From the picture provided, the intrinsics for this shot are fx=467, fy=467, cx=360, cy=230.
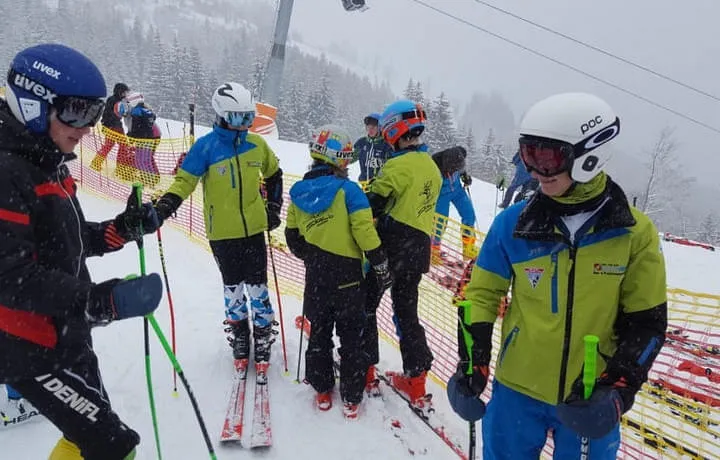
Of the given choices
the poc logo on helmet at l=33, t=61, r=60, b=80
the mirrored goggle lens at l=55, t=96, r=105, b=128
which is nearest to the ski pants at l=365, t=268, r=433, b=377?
the mirrored goggle lens at l=55, t=96, r=105, b=128

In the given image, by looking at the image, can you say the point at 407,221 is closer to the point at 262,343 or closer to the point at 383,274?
the point at 383,274

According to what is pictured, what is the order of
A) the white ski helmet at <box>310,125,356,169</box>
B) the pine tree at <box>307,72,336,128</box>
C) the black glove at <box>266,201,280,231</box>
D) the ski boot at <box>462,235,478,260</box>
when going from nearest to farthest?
the white ski helmet at <box>310,125,356,169</box> < the black glove at <box>266,201,280,231</box> < the ski boot at <box>462,235,478,260</box> < the pine tree at <box>307,72,336,128</box>

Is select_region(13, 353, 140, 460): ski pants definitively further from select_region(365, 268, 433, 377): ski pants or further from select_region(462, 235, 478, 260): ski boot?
select_region(462, 235, 478, 260): ski boot

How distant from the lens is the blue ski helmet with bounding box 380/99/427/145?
3.71 meters

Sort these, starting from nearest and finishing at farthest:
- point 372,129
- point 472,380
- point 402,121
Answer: point 472,380, point 402,121, point 372,129

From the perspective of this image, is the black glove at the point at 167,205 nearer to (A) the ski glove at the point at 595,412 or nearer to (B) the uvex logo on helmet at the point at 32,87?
(B) the uvex logo on helmet at the point at 32,87

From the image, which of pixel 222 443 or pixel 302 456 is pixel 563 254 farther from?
pixel 222 443

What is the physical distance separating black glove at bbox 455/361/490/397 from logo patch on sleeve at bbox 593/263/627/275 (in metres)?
0.73

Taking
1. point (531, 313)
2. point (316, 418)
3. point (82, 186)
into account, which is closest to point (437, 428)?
point (316, 418)

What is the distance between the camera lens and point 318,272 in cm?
365

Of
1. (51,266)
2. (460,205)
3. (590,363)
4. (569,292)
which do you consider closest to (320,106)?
(460,205)

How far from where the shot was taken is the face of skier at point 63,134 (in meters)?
2.01

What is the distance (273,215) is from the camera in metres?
4.52

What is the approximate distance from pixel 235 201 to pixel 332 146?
3.58ft
